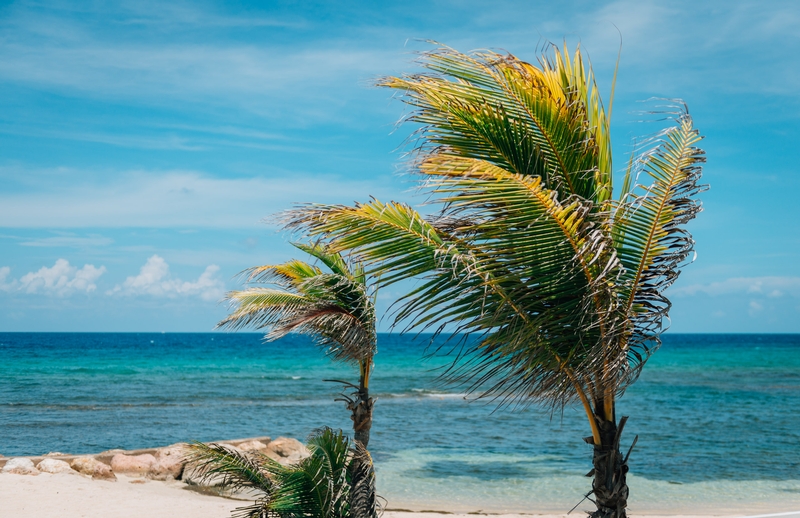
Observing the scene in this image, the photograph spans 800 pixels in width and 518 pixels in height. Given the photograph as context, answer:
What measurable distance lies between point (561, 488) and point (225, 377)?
115 feet

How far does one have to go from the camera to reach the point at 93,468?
13.8 metres

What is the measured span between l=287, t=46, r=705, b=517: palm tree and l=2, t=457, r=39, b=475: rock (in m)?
11.6

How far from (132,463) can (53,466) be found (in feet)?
5.42

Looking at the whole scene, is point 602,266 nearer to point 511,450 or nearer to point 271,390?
point 511,450

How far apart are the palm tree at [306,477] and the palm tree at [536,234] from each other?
10.1 feet

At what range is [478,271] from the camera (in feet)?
13.9

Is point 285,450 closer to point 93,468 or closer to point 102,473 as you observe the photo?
point 102,473

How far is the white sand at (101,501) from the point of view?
11.2 meters

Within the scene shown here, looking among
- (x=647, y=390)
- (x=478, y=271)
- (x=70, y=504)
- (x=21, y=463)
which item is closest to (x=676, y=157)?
(x=478, y=271)

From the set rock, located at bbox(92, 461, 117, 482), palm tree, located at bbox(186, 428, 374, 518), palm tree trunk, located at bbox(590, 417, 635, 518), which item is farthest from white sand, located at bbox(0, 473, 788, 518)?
palm tree trunk, located at bbox(590, 417, 635, 518)

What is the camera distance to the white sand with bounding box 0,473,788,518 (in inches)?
439

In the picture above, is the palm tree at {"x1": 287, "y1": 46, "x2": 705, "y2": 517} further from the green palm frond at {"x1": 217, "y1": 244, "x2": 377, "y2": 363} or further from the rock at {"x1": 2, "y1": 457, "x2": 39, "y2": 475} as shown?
the rock at {"x1": 2, "y1": 457, "x2": 39, "y2": 475}

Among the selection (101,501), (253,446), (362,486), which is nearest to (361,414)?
(362,486)

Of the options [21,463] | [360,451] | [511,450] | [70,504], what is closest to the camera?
[360,451]
